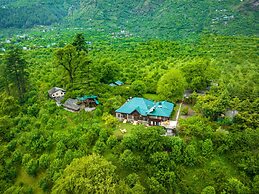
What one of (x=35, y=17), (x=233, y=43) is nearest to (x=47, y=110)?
(x=233, y=43)

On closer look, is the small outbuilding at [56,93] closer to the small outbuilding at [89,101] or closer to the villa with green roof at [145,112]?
the small outbuilding at [89,101]

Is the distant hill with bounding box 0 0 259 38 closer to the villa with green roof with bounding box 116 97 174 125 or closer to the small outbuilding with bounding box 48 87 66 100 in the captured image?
the small outbuilding with bounding box 48 87 66 100

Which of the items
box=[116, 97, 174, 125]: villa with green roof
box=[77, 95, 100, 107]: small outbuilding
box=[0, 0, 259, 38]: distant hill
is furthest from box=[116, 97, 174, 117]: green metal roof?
box=[0, 0, 259, 38]: distant hill

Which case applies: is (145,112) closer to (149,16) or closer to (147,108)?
(147,108)

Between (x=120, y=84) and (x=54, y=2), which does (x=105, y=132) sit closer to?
(x=120, y=84)

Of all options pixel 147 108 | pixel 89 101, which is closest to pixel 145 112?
pixel 147 108

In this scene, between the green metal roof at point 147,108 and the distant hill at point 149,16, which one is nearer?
the green metal roof at point 147,108

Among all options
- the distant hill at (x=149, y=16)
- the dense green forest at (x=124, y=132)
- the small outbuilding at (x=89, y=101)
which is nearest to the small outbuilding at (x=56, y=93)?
the dense green forest at (x=124, y=132)
